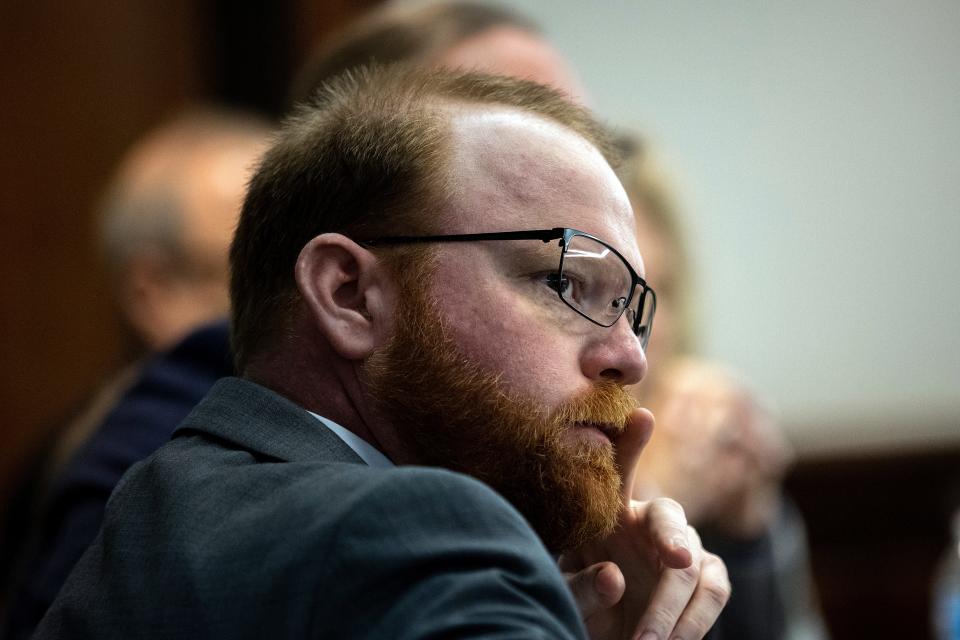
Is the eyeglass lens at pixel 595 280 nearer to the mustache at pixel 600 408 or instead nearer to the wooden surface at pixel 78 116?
the mustache at pixel 600 408

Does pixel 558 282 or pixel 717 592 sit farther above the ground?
pixel 558 282

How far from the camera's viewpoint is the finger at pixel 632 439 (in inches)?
48.9

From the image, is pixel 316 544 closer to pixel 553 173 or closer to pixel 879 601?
pixel 553 173

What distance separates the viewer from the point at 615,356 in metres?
1.19

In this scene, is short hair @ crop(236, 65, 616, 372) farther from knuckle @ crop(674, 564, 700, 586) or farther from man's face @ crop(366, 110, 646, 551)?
knuckle @ crop(674, 564, 700, 586)

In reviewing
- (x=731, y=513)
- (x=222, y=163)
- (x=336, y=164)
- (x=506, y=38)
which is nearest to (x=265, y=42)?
(x=222, y=163)

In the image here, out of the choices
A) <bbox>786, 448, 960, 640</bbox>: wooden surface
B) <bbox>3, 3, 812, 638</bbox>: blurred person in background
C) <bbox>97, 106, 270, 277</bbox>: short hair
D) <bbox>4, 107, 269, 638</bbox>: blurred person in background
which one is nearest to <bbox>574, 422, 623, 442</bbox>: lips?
<bbox>4, 107, 269, 638</bbox>: blurred person in background

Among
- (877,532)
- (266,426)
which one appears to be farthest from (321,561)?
(877,532)

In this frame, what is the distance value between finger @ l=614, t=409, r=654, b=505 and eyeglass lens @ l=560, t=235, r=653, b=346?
0.11 m

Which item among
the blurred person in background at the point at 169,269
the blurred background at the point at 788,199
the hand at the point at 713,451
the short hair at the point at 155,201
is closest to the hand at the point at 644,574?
the blurred person in background at the point at 169,269

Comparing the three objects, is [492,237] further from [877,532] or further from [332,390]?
[877,532]

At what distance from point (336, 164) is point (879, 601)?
3016 millimetres

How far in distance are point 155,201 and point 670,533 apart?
1.88 m

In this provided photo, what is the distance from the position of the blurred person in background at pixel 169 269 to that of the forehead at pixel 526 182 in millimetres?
704
